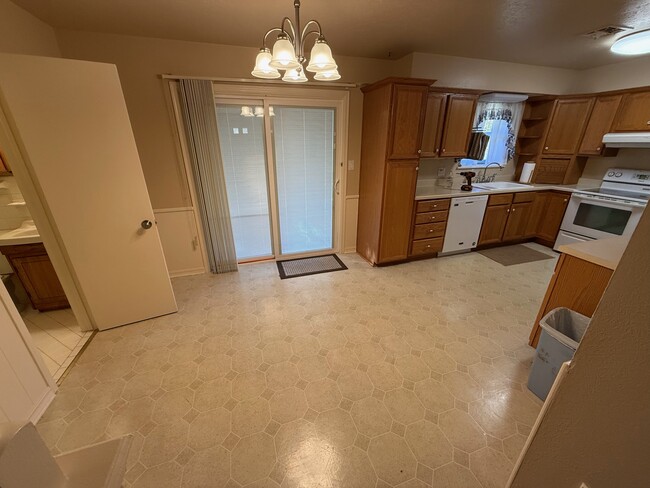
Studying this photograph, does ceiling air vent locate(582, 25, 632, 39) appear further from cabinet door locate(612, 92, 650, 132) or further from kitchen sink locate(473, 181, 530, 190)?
kitchen sink locate(473, 181, 530, 190)

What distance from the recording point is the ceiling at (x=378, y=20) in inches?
74.9

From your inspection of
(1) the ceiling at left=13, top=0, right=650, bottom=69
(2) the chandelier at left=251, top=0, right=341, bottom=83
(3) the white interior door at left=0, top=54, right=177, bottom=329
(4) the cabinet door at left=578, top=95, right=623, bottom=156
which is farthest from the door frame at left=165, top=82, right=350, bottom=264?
(4) the cabinet door at left=578, top=95, right=623, bottom=156

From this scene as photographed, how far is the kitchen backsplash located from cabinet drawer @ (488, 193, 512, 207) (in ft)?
17.3

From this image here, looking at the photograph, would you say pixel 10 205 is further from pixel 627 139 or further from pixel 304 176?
pixel 627 139

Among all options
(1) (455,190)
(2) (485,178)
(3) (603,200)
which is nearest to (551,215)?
(3) (603,200)

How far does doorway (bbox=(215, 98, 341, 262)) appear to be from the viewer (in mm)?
3027

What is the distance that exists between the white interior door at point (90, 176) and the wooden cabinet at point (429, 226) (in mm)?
2886

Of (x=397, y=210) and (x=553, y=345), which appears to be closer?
(x=553, y=345)

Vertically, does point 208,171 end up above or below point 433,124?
below

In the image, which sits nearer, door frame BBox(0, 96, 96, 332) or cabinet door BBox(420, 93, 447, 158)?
door frame BBox(0, 96, 96, 332)

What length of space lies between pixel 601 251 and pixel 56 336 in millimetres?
4125

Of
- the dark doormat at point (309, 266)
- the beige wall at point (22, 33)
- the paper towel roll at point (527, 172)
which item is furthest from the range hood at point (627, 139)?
the beige wall at point (22, 33)

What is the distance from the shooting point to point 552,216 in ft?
12.6

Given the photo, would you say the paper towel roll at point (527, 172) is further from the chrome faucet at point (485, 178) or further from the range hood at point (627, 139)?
the range hood at point (627, 139)
